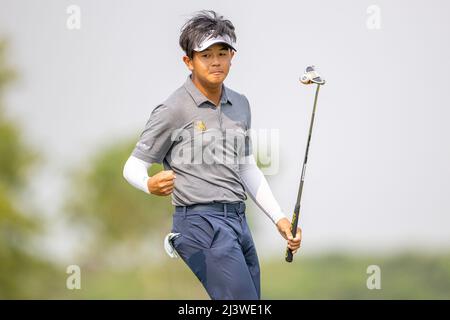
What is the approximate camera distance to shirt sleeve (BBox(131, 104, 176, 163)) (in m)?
8.41

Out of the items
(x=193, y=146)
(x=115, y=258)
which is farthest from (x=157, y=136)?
(x=115, y=258)

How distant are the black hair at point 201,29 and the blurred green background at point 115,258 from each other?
3244 cm

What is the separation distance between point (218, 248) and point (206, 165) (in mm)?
655

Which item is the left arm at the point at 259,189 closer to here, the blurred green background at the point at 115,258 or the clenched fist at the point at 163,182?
the clenched fist at the point at 163,182

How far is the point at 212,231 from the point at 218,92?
44.7 inches

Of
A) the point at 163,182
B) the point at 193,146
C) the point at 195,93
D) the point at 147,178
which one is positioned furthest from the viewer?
the point at 195,93

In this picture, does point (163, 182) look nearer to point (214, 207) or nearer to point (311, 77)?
point (214, 207)

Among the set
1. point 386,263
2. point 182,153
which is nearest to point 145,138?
point 182,153

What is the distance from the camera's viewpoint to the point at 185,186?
8469 millimetres

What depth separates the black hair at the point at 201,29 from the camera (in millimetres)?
8523

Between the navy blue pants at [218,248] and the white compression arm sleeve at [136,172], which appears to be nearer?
the navy blue pants at [218,248]

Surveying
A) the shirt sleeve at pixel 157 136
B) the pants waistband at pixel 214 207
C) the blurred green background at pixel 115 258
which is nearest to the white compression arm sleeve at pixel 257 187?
the pants waistband at pixel 214 207

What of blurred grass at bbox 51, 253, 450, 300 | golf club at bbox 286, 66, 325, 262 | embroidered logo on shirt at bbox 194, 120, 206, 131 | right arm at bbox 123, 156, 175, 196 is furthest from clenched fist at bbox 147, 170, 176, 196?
blurred grass at bbox 51, 253, 450, 300

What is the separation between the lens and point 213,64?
27.9 feet
